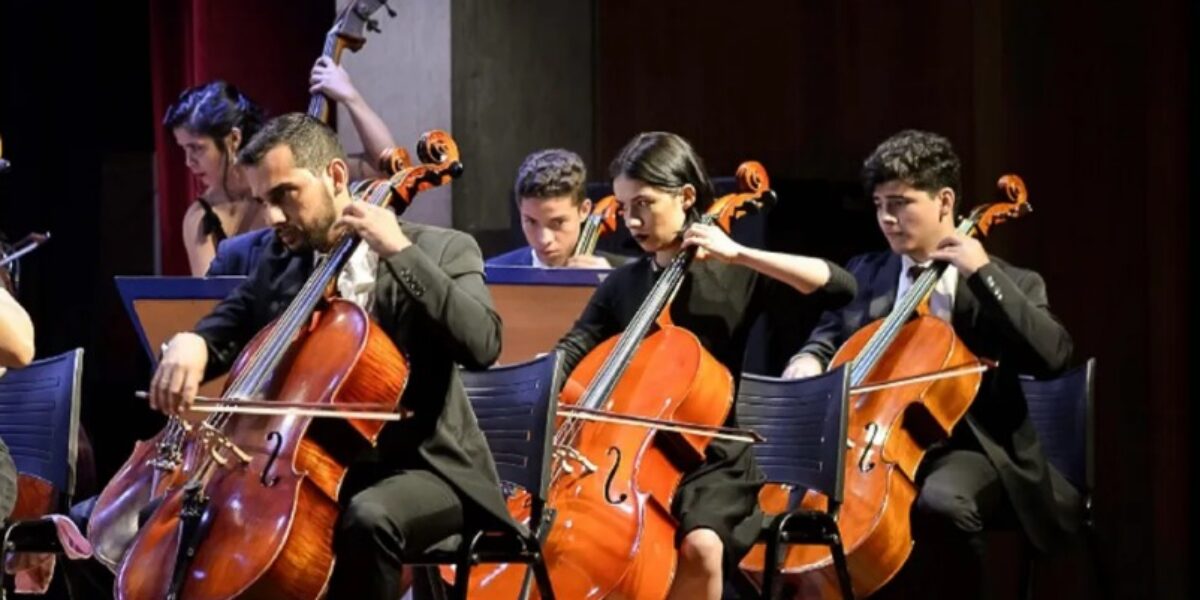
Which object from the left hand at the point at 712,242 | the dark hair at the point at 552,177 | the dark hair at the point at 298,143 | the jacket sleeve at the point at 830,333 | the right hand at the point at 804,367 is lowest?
the right hand at the point at 804,367

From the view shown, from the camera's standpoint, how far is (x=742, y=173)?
12.1 ft

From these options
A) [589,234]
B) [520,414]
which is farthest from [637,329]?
[589,234]

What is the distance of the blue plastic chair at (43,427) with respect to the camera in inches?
132

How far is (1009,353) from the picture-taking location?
3.92 metres

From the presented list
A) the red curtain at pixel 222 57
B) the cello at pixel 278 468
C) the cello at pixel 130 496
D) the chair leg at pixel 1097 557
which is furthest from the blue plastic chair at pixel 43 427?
the chair leg at pixel 1097 557

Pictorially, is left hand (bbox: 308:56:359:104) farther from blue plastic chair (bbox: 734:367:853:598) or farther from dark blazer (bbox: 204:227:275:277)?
blue plastic chair (bbox: 734:367:853:598)

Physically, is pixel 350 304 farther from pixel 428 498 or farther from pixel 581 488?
pixel 581 488

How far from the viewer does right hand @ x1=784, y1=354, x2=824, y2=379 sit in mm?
3893

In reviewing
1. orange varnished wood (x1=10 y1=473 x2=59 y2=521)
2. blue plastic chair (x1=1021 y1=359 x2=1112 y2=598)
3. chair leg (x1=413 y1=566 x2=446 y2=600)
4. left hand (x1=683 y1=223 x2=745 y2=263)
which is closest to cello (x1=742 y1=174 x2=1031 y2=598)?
blue plastic chair (x1=1021 y1=359 x2=1112 y2=598)

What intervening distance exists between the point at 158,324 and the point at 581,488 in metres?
0.91

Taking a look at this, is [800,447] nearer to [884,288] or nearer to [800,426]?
[800,426]

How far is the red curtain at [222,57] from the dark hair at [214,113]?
0.69 meters

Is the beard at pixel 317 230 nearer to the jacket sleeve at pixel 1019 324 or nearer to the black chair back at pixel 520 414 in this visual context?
the black chair back at pixel 520 414

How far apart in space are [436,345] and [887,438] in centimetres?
100
